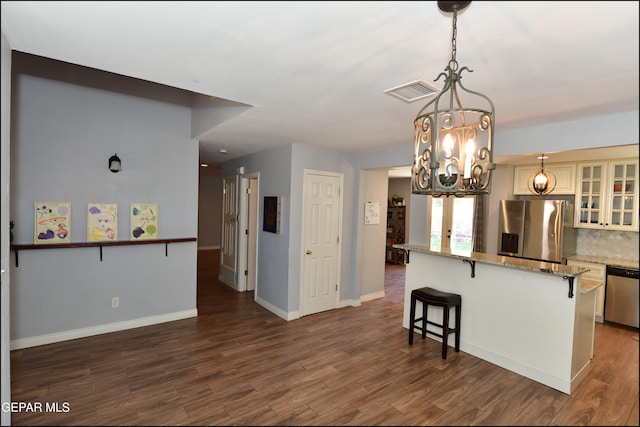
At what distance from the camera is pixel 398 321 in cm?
423

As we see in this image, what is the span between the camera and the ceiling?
4.42 feet

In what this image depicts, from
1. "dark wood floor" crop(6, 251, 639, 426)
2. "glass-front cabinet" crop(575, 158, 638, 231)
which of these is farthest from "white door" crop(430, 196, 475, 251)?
"glass-front cabinet" crop(575, 158, 638, 231)

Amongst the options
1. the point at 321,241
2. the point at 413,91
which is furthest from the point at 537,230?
the point at 413,91

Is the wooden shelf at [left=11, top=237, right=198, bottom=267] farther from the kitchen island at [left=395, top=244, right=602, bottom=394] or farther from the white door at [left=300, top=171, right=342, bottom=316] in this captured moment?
the kitchen island at [left=395, top=244, right=602, bottom=394]

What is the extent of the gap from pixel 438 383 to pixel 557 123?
2.39 m

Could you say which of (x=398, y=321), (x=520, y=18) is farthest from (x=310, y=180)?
(x=520, y=18)

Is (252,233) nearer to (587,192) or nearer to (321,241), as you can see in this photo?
(321,241)

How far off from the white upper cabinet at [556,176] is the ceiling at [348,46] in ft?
6.10

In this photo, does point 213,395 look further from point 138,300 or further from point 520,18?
point 520,18

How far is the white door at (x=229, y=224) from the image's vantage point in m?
5.69

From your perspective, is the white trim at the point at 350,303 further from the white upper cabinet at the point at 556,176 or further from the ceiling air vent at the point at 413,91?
the ceiling air vent at the point at 413,91

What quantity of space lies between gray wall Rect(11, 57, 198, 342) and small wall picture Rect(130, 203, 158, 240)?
0.21 feet

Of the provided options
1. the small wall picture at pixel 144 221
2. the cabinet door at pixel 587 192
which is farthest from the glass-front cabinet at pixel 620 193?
the small wall picture at pixel 144 221

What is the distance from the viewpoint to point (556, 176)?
4.20m
